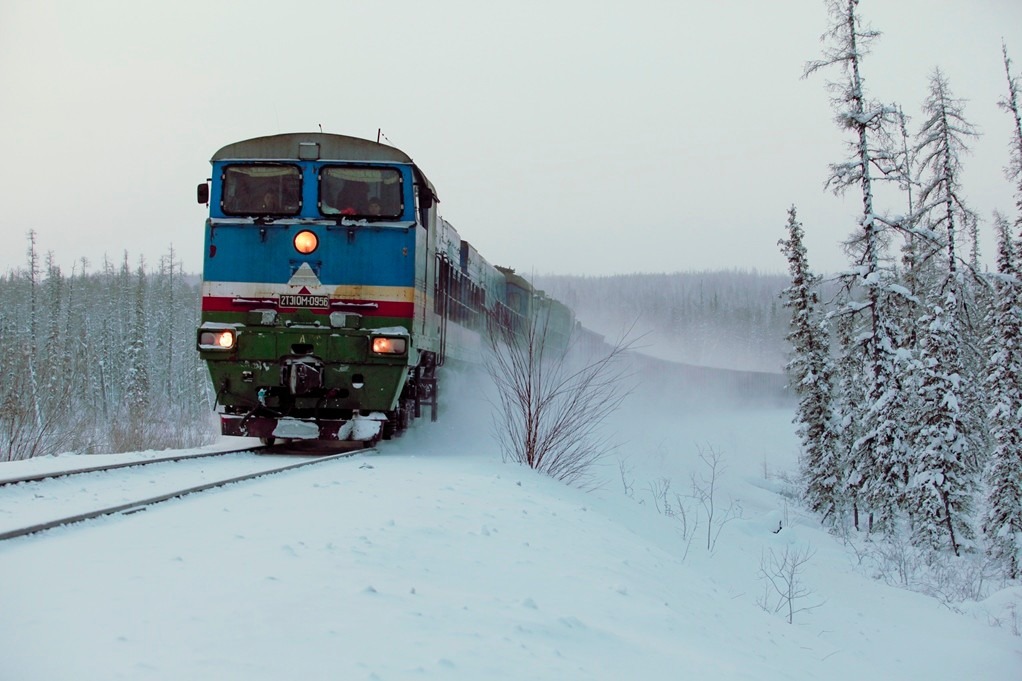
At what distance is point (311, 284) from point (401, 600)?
709 centimetres

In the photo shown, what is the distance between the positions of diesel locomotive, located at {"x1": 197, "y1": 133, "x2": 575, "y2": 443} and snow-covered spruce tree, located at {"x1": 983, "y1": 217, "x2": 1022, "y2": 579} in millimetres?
19283

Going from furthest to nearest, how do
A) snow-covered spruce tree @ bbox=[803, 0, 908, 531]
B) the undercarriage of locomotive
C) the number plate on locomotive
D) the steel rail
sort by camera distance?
1. snow-covered spruce tree @ bbox=[803, 0, 908, 531]
2. the number plate on locomotive
3. the undercarriage of locomotive
4. the steel rail

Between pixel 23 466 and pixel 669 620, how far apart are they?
593cm

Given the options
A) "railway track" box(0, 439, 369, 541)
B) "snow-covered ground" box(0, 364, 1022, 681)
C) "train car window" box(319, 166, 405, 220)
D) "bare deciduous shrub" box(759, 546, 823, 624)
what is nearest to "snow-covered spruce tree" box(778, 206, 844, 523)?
"bare deciduous shrub" box(759, 546, 823, 624)

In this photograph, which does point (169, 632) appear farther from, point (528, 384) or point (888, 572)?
point (888, 572)

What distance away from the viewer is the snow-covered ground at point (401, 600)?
2.79 metres

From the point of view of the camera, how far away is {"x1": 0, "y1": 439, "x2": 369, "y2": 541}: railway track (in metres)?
4.85

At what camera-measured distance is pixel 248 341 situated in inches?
388

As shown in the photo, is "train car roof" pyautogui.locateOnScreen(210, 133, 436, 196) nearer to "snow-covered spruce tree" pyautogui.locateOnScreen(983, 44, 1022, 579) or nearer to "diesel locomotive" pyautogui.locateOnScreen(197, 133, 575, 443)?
"diesel locomotive" pyautogui.locateOnScreen(197, 133, 575, 443)

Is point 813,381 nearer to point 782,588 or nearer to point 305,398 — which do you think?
point 782,588

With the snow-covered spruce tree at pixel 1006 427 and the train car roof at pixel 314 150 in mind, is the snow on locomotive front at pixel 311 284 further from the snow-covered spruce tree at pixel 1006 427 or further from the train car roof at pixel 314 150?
the snow-covered spruce tree at pixel 1006 427

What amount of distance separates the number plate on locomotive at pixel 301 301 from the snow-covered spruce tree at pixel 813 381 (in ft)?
68.5

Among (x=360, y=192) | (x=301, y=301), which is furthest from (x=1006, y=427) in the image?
(x=301, y=301)

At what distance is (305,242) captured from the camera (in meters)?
10.1
